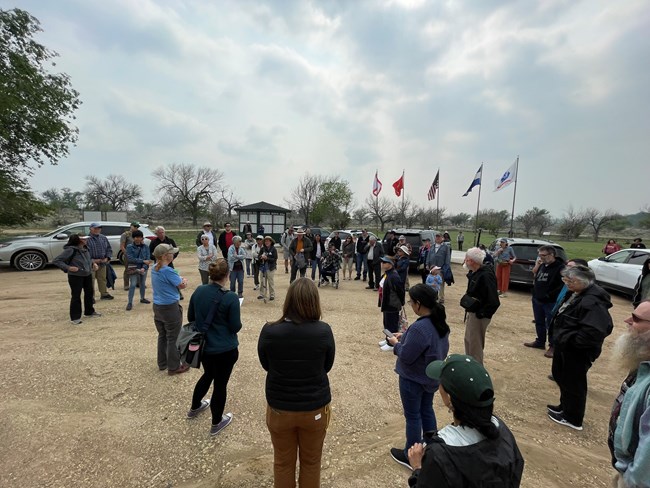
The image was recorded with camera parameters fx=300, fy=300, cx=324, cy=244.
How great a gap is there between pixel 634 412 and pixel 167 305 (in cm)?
435

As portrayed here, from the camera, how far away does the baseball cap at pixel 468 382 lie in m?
1.20

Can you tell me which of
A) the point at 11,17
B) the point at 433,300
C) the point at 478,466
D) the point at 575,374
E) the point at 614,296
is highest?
the point at 11,17

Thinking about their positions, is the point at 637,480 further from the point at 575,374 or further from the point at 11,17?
the point at 11,17

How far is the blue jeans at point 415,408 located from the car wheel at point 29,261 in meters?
13.6

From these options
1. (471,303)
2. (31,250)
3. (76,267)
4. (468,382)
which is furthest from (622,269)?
(31,250)

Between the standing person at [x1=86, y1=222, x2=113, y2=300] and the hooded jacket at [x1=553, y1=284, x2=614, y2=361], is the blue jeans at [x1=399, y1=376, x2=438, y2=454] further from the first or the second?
the standing person at [x1=86, y1=222, x2=113, y2=300]

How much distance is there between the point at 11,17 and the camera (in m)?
12.1

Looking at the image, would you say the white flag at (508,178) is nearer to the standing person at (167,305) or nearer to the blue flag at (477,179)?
the blue flag at (477,179)

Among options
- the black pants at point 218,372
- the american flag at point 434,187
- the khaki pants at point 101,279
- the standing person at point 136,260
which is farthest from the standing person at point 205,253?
the american flag at point 434,187

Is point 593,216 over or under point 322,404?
over

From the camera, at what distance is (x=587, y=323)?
3.07 metres

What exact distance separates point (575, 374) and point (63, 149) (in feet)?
63.5

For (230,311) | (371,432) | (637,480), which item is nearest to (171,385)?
(230,311)

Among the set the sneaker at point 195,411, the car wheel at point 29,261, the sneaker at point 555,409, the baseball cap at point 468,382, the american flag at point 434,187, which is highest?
the american flag at point 434,187
